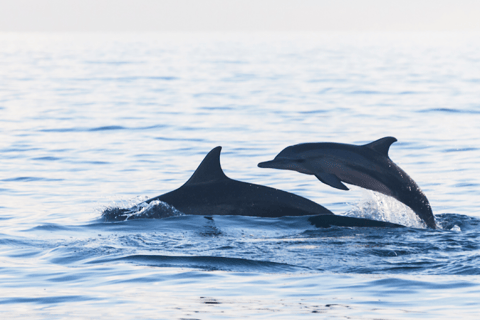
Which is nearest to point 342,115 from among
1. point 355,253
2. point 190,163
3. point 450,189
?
point 190,163

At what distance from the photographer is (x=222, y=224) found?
12727 mm

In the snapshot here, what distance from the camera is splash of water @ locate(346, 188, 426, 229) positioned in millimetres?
12398

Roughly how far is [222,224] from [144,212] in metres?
1.50

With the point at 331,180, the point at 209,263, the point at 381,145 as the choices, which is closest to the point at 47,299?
the point at 209,263

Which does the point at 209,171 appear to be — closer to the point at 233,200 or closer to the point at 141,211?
the point at 233,200

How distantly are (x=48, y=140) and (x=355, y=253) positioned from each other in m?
15.5

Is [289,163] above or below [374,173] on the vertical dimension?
above

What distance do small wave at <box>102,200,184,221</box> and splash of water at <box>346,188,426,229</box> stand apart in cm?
318

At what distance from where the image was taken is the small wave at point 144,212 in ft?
43.3

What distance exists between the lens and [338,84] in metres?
47.6

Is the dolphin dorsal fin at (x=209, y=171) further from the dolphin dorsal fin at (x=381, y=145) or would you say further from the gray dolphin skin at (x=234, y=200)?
the dolphin dorsal fin at (x=381, y=145)

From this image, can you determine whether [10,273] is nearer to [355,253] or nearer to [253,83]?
[355,253]

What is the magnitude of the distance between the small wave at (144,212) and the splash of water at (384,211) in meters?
3.18

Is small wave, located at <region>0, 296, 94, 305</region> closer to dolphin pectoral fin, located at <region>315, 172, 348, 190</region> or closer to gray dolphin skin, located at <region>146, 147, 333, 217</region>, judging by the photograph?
gray dolphin skin, located at <region>146, 147, 333, 217</region>
